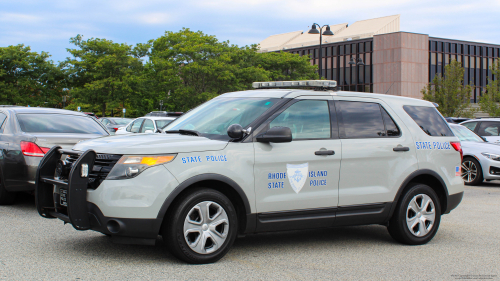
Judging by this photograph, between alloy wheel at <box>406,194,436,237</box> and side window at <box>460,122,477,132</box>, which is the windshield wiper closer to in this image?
alloy wheel at <box>406,194,436,237</box>

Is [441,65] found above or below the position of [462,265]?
above

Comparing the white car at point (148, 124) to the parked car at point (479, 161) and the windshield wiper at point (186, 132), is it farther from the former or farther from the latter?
the windshield wiper at point (186, 132)

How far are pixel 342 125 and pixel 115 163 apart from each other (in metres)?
2.50

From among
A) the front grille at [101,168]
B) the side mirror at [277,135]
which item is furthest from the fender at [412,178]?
the front grille at [101,168]

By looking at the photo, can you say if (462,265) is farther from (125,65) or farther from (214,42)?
(125,65)

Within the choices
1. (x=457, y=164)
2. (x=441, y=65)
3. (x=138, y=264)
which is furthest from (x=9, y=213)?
(x=441, y=65)

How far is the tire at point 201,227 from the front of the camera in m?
4.75

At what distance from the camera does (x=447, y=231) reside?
7.03 metres

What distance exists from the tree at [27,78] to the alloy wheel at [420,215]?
53.3m

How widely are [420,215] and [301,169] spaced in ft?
6.02

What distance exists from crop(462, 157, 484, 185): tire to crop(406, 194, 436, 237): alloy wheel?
7754 millimetres

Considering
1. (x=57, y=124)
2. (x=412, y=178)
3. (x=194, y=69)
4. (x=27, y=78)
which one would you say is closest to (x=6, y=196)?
(x=57, y=124)

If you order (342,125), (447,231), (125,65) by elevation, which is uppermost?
(125,65)

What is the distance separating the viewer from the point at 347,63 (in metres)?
75.5
